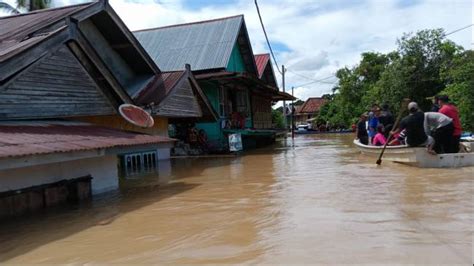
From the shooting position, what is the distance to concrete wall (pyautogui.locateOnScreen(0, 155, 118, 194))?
23.6ft

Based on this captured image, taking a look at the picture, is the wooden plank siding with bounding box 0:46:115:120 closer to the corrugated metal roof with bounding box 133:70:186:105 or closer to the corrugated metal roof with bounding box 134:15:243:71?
the corrugated metal roof with bounding box 133:70:186:105

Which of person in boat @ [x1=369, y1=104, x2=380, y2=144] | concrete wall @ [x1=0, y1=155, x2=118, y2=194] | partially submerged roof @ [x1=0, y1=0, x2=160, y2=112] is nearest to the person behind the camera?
concrete wall @ [x1=0, y1=155, x2=118, y2=194]

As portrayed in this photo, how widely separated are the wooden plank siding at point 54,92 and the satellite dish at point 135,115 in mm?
318

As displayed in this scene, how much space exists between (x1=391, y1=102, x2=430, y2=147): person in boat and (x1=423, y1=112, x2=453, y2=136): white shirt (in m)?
0.20

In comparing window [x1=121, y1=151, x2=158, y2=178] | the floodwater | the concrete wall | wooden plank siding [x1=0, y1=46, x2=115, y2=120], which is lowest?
the floodwater

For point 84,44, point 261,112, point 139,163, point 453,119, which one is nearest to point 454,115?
point 453,119

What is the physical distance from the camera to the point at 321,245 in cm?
493

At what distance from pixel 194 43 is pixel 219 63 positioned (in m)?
2.71

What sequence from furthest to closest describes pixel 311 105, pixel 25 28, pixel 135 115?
pixel 311 105, pixel 135 115, pixel 25 28

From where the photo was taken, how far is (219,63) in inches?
792

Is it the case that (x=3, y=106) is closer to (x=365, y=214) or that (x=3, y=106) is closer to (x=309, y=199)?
(x=309, y=199)

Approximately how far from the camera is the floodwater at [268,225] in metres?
4.74

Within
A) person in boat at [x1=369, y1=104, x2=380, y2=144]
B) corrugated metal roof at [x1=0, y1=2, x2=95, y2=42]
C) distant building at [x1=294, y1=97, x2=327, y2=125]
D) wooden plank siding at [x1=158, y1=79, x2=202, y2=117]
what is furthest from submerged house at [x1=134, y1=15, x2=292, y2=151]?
distant building at [x1=294, y1=97, x2=327, y2=125]

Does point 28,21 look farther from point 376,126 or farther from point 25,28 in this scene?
point 376,126
